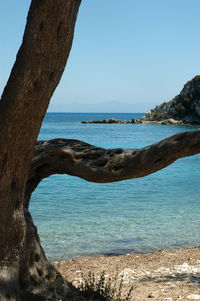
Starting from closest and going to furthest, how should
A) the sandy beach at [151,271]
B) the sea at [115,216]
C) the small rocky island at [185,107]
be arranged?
the sandy beach at [151,271] → the sea at [115,216] → the small rocky island at [185,107]

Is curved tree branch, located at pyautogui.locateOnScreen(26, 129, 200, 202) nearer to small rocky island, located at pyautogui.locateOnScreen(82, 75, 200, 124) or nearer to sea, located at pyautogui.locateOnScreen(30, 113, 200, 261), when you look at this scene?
sea, located at pyautogui.locateOnScreen(30, 113, 200, 261)

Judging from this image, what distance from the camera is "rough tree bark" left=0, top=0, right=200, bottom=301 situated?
369cm

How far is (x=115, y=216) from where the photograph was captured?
533 inches

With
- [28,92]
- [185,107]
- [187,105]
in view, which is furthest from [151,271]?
→ [185,107]

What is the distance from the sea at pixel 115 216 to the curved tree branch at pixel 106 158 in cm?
228

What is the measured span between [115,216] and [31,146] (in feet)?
32.8

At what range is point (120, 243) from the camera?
34.6 feet

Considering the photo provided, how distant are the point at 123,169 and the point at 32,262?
53.0 inches

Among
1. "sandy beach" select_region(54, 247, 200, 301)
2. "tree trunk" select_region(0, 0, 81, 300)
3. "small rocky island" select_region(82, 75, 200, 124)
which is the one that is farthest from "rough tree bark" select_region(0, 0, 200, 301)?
"small rocky island" select_region(82, 75, 200, 124)

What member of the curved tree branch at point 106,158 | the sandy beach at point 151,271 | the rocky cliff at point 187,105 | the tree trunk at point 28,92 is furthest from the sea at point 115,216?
the rocky cliff at point 187,105

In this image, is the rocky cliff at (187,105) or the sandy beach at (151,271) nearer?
the sandy beach at (151,271)

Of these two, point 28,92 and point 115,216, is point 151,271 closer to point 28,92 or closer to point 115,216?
point 28,92

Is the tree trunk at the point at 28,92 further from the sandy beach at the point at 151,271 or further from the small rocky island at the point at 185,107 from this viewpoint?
the small rocky island at the point at 185,107

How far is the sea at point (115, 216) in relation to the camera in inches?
409
